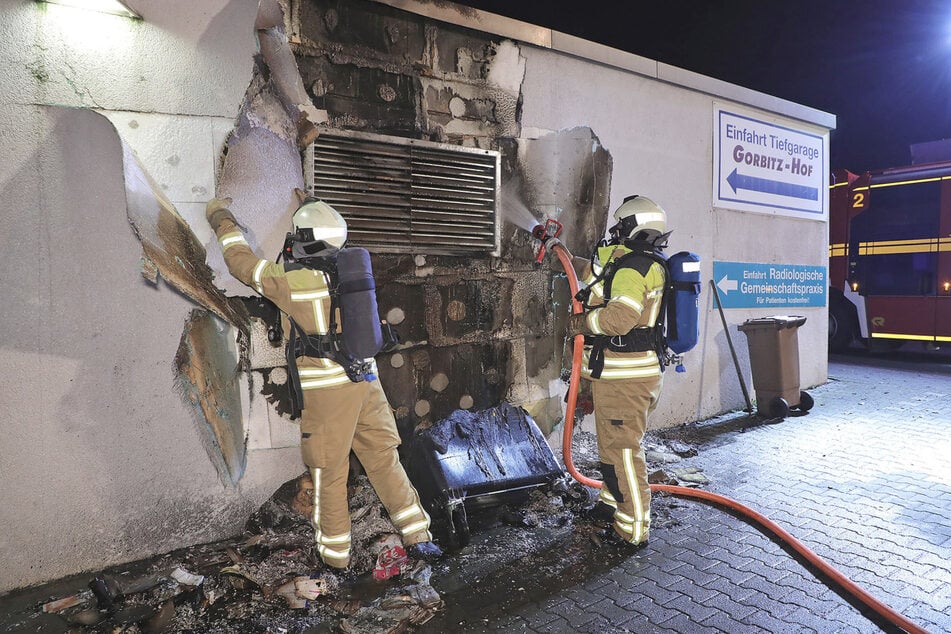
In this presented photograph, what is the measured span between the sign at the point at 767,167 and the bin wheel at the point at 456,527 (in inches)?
179

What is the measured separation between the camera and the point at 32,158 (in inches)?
115

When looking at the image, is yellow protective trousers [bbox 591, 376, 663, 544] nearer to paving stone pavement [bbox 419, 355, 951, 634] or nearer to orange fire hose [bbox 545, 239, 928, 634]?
paving stone pavement [bbox 419, 355, 951, 634]

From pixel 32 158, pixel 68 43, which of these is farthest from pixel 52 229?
pixel 68 43

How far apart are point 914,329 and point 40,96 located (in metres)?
12.3

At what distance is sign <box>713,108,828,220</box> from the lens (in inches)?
247

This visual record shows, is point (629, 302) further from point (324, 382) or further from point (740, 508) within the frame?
point (324, 382)

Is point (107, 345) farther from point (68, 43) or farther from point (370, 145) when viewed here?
point (370, 145)

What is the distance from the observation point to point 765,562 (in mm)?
3221

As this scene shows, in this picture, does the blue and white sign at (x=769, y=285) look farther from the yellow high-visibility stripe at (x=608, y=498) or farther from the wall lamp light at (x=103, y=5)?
the wall lamp light at (x=103, y=5)

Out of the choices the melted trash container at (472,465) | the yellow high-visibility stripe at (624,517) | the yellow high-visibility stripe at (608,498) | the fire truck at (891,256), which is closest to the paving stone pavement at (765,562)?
the yellow high-visibility stripe at (624,517)

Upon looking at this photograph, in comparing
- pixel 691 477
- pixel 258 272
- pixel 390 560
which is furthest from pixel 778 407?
pixel 258 272

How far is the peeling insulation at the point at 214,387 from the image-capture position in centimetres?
338

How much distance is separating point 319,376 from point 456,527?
1.26 m

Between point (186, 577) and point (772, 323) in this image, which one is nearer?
point (186, 577)
